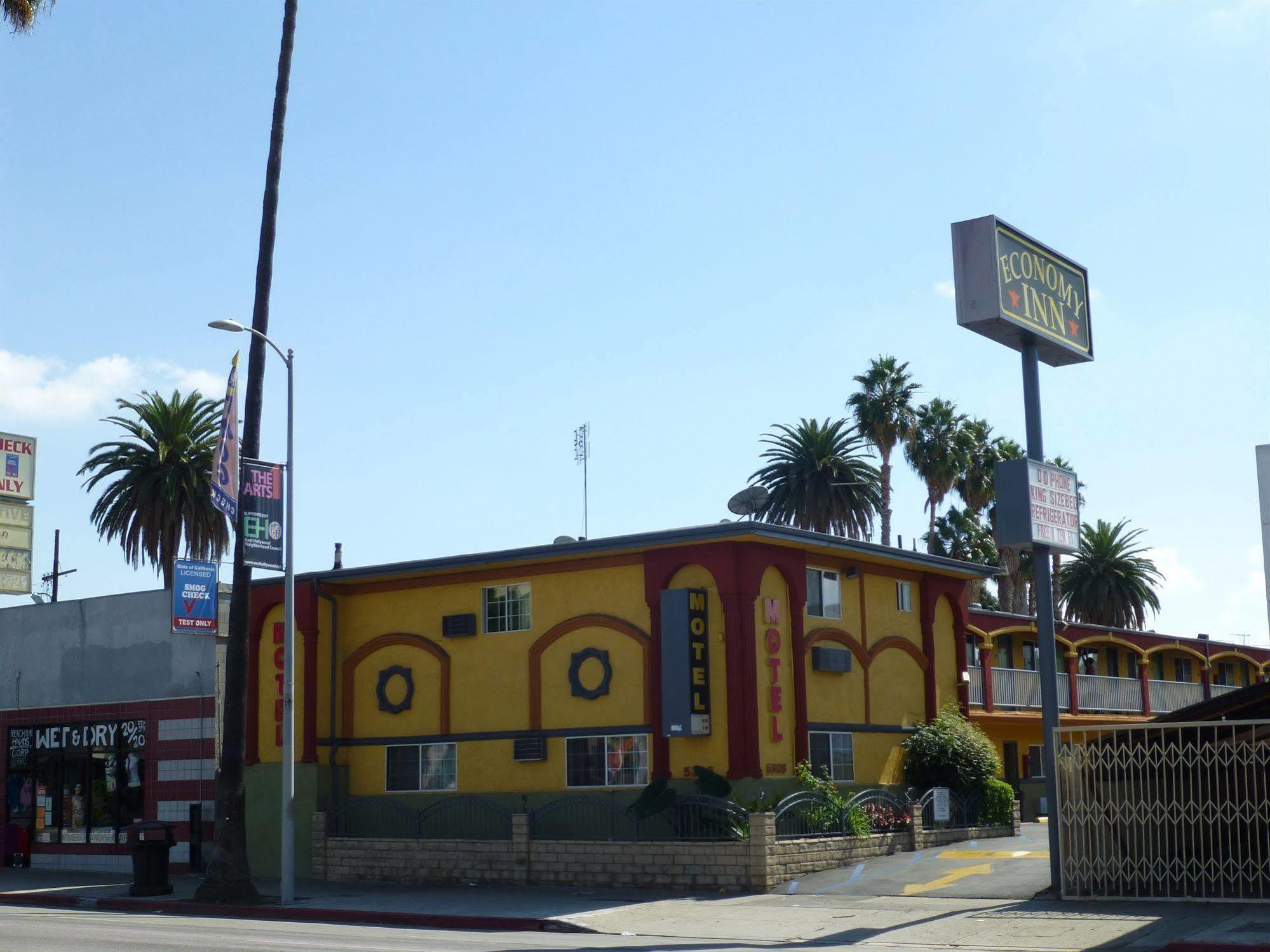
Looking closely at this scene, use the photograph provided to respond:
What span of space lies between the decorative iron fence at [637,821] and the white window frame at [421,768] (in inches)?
107

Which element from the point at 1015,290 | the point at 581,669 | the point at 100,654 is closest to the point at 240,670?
the point at 581,669

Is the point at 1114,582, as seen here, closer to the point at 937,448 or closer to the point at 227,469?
the point at 937,448

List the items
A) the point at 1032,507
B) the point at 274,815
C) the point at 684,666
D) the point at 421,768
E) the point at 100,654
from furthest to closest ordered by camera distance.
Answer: the point at 100,654, the point at 274,815, the point at 421,768, the point at 684,666, the point at 1032,507

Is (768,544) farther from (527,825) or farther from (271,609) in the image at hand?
(271,609)

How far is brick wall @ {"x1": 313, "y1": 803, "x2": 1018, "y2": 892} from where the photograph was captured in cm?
2355

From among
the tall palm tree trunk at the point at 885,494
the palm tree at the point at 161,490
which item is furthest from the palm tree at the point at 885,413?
the palm tree at the point at 161,490

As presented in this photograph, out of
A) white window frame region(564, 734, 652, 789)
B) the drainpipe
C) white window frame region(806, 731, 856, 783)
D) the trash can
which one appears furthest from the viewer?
the drainpipe

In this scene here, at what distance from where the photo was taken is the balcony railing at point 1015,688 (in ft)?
138

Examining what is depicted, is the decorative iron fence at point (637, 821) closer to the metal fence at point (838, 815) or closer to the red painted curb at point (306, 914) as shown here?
the metal fence at point (838, 815)

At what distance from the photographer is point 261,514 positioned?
82.0 feet

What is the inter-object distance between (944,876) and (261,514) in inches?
515

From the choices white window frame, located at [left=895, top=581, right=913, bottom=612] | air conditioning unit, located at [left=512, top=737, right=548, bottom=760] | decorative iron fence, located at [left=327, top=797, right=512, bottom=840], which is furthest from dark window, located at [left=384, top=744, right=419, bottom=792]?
white window frame, located at [left=895, top=581, right=913, bottom=612]

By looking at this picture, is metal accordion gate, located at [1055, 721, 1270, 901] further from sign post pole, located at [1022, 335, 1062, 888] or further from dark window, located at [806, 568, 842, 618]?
dark window, located at [806, 568, 842, 618]

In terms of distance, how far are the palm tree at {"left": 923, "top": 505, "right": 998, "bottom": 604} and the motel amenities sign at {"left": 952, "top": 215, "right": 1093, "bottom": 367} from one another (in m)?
45.8
